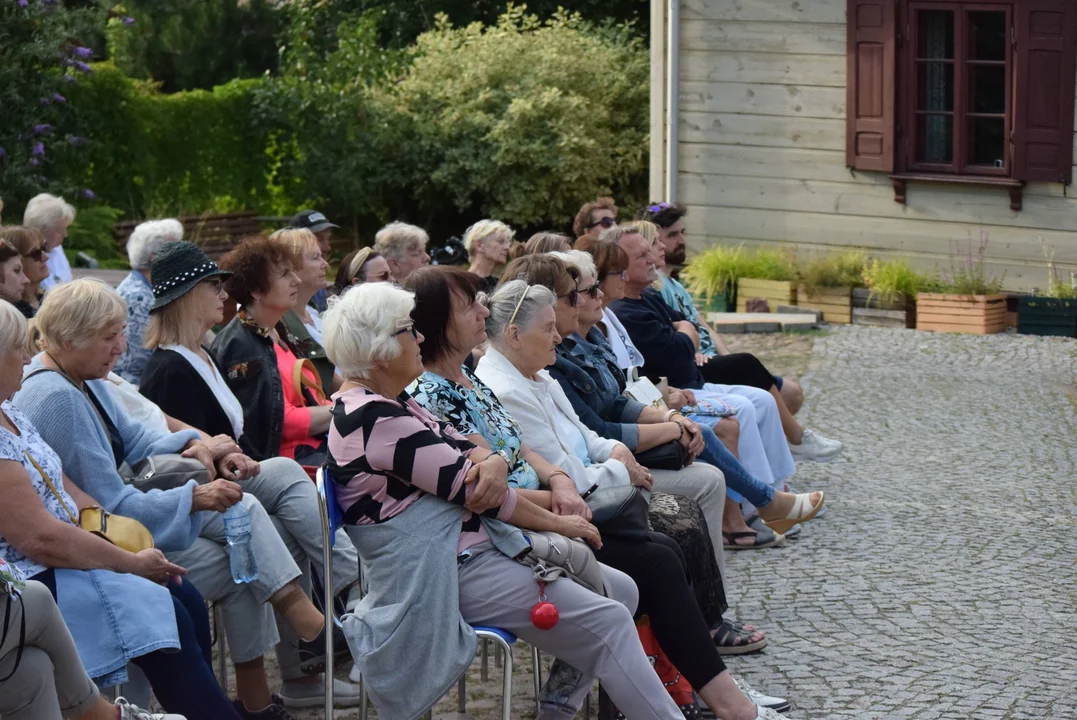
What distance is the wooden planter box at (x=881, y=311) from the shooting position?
40.0 ft

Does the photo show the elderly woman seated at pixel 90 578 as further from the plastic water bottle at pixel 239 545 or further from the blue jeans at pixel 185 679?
the plastic water bottle at pixel 239 545

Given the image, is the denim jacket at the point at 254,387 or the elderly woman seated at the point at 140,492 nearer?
the elderly woman seated at the point at 140,492

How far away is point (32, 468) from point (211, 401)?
113 cm

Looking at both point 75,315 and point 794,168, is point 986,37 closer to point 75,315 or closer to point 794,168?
point 794,168

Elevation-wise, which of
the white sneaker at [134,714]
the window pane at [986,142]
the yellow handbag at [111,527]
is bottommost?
the white sneaker at [134,714]

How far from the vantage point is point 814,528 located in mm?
Result: 6637

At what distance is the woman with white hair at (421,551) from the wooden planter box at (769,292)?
357 inches

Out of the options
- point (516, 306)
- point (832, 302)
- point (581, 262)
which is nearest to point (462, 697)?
point (516, 306)

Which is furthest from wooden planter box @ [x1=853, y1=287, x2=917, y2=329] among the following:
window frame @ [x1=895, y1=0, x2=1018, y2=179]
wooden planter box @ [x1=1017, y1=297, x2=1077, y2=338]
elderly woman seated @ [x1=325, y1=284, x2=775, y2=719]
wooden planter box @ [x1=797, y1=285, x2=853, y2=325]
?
elderly woman seated @ [x1=325, y1=284, x2=775, y2=719]

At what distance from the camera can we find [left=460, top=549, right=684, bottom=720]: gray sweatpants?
377cm

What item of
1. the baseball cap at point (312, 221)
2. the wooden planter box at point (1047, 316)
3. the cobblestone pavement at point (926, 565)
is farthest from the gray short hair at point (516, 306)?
the wooden planter box at point (1047, 316)

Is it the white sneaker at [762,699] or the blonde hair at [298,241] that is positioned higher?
the blonde hair at [298,241]

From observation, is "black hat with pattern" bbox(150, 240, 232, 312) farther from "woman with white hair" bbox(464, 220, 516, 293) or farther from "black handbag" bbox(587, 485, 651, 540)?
"woman with white hair" bbox(464, 220, 516, 293)

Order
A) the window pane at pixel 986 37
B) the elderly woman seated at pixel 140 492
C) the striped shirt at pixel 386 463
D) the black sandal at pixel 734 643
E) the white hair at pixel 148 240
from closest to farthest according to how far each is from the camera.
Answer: the striped shirt at pixel 386 463 → the elderly woman seated at pixel 140 492 → the black sandal at pixel 734 643 → the white hair at pixel 148 240 → the window pane at pixel 986 37
